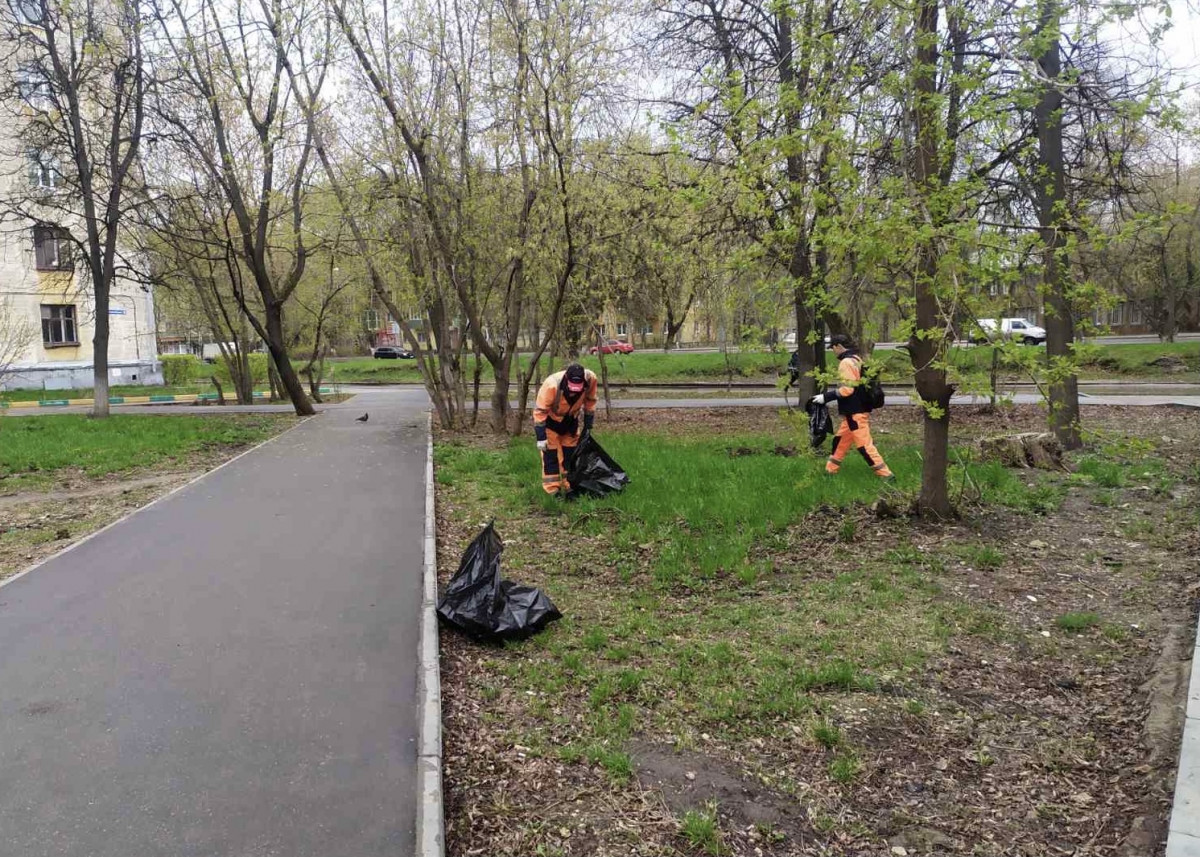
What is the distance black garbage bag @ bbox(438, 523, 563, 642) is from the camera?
4.66 m

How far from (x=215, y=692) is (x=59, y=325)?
3070 cm

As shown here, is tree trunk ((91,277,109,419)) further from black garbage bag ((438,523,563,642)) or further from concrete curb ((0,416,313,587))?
black garbage bag ((438,523,563,642))

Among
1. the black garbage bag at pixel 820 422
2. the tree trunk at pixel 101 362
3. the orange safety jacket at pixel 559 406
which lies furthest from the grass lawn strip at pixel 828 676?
the tree trunk at pixel 101 362

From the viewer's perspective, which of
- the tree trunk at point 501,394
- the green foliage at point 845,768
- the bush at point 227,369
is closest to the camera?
the green foliage at point 845,768

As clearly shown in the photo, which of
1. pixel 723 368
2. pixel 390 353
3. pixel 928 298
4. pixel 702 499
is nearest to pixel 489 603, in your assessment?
pixel 702 499

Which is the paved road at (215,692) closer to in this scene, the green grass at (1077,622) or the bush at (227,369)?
the green grass at (1077,622)

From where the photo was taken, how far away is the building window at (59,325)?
2778 centimetres

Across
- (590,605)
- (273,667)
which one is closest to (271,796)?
(273,667)

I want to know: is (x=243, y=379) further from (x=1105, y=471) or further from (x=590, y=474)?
(x=1105, y=471)

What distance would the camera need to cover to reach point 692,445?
37.6 ft

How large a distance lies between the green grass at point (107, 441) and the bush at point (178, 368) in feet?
45.4

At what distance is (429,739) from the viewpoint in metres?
3.43

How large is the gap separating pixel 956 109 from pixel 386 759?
220 inches

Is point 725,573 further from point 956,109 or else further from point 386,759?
point 956,109
